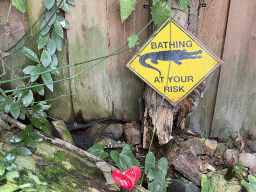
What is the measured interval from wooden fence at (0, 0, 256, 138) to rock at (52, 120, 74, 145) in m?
0.12

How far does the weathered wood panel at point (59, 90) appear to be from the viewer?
4.66ft

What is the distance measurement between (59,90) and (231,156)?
4.57ft

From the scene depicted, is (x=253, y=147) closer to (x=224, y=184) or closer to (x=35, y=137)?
(x=224, y=184)

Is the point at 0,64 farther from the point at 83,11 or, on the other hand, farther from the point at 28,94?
the point at 83,11

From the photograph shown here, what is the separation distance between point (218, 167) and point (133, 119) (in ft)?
2.36

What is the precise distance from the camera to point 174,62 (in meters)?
1.34

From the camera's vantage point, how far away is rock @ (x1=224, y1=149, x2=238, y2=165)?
1.65 metres

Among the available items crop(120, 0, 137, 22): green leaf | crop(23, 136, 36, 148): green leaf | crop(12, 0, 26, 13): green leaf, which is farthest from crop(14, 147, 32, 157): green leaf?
crop(120, 0, 137, 22): green leaf

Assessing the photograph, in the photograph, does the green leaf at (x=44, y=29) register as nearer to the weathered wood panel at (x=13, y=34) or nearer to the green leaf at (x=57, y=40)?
the green leaf at (x=57, y=40)

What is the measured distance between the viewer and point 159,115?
1.50 metres

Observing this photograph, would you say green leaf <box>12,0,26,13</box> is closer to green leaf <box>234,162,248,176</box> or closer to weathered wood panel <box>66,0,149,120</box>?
weathered wood panel <box>66,0,149,120</box>

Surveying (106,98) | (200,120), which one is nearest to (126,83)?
(106,98)

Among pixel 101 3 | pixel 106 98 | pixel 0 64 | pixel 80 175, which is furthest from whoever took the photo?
pixel 106 98

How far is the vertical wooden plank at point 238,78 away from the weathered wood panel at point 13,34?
4.53 ft
